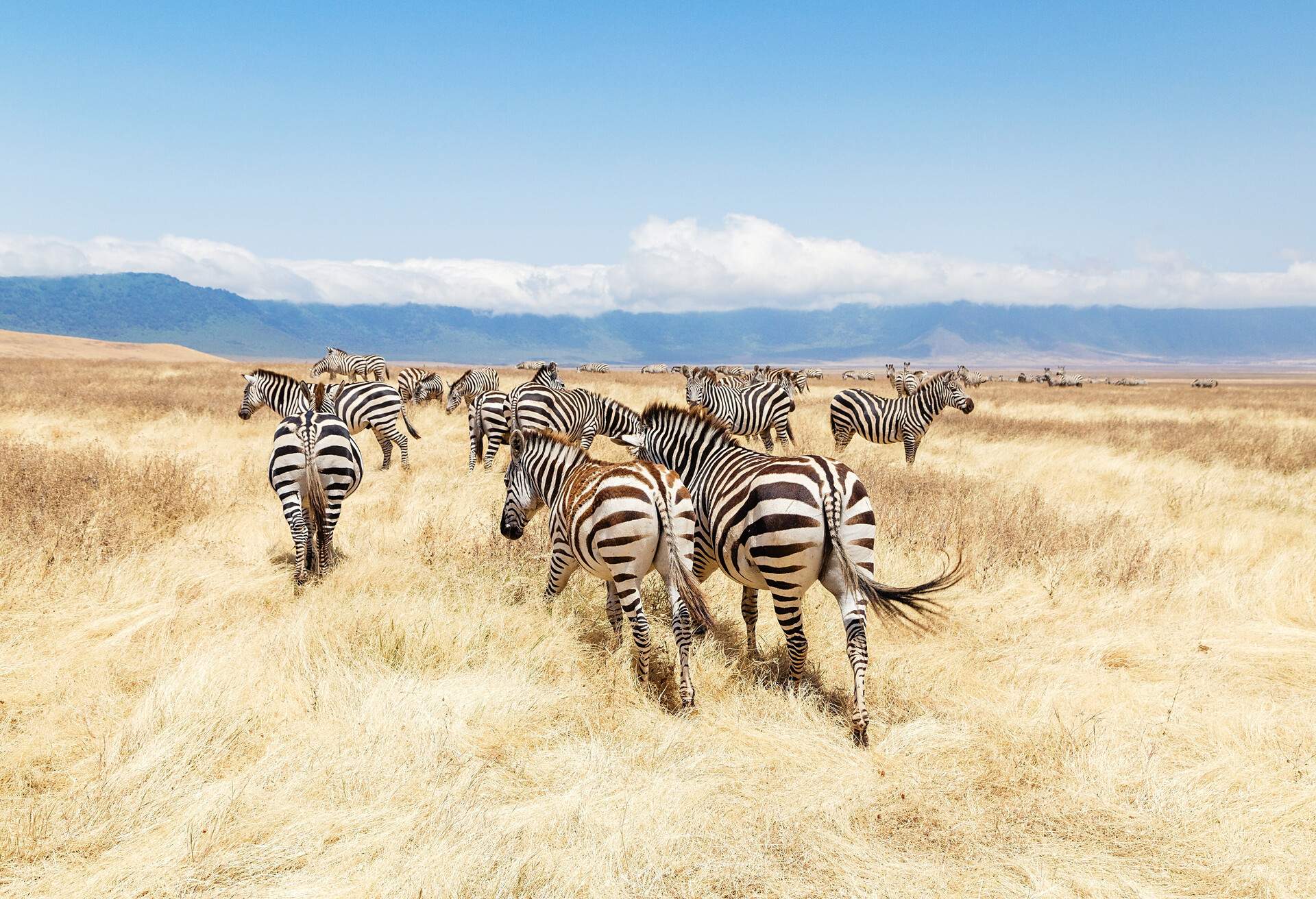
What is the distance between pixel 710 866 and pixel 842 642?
3.25m

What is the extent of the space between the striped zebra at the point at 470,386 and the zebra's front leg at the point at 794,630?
689 inches

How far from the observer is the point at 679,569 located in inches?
197

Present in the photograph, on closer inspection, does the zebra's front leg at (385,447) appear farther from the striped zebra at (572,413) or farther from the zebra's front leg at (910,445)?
the zebra's front leg at (910,445)

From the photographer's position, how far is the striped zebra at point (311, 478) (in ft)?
23.3

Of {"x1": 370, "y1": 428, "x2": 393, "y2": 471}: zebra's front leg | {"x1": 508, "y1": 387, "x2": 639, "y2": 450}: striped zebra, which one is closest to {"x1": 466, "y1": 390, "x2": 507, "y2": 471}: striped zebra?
{"x1": 508, "y1": 387, "x2": 639, "y2": 450}: striped zebra

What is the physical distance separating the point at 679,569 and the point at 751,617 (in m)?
1.36

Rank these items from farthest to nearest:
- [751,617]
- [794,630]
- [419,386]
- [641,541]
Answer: [419,386]
[751,617]
[794,630]
[641,541]

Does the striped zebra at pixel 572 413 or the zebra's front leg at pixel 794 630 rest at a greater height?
the striped zebra at pixel 572 413

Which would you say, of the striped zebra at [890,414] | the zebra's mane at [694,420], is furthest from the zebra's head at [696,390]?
the zebra's mane at [694,420]

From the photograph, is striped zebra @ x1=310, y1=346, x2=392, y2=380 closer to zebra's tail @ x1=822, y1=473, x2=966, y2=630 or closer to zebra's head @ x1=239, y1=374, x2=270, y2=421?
zebra's head @ x1=239, y1=374, x2=270, y2=421

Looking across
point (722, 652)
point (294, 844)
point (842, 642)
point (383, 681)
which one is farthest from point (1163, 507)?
point (294, 844)

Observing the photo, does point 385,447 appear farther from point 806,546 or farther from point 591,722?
point 806,546

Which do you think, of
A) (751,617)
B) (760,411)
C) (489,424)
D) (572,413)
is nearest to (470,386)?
(489,424)

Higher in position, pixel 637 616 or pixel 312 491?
pixel 312 491
